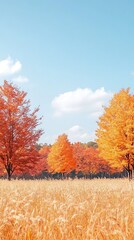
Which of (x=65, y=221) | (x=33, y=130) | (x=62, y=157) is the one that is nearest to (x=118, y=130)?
(x=33, y=130)

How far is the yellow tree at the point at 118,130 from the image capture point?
21.9 m

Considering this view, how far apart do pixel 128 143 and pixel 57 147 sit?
82.7ft

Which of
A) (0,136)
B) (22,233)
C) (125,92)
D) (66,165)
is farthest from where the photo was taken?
(66,165)

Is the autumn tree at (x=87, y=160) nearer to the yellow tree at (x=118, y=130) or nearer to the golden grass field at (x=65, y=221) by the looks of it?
the yellow tree at (x=118, y=130)

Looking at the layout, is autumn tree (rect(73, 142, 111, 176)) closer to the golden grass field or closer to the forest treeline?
the forest treeline

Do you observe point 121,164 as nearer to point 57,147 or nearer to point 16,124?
point 16,124

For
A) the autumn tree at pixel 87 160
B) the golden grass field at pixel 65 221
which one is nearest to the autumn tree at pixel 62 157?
the autumn tree at pixel 87 160

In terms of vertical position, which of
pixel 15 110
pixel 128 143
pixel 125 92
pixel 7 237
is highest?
pixel 125 92

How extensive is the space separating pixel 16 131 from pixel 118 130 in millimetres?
7305

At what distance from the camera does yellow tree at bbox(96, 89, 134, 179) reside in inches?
864

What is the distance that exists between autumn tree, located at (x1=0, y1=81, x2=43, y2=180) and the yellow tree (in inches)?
190

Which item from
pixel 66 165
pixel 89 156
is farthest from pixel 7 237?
pixel 89 156

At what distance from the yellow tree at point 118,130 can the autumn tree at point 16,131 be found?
15.9ft

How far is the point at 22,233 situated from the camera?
2881 millimetres
